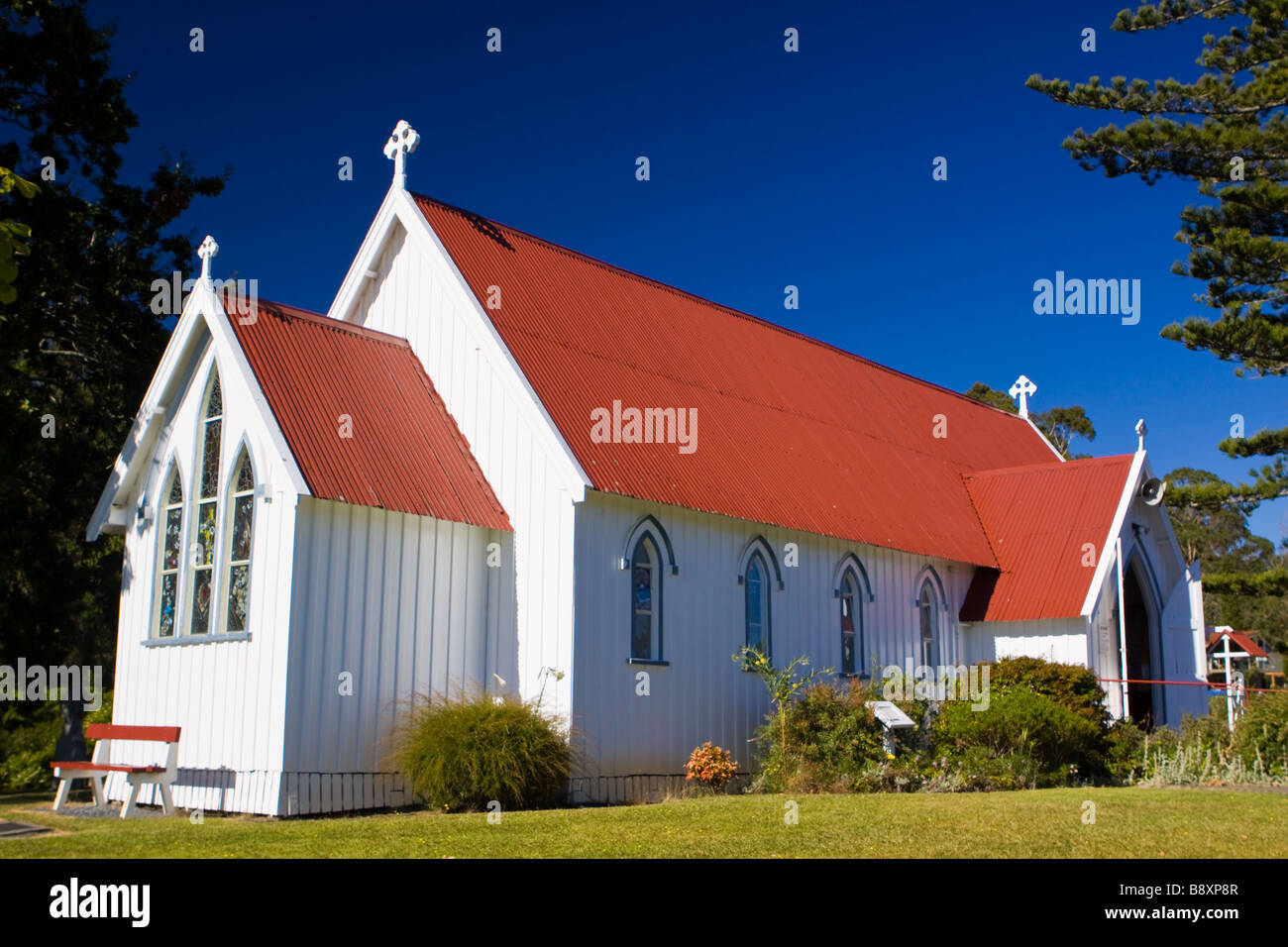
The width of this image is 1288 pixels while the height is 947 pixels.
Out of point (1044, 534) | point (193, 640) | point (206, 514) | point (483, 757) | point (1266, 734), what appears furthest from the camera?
point (1044, 534)

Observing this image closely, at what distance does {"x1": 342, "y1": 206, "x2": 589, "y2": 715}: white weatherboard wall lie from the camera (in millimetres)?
17094

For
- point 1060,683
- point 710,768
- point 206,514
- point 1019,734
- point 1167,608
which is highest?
point 206,514

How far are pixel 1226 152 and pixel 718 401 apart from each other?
1113cm

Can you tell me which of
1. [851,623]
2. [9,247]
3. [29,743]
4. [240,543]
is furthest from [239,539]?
[29,743]

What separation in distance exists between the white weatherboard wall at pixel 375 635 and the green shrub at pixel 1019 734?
7101mm

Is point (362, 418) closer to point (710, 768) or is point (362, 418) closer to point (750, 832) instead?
point (710, 768)

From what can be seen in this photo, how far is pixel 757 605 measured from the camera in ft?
67.2

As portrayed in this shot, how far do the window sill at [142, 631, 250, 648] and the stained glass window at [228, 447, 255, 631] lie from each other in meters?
0.20

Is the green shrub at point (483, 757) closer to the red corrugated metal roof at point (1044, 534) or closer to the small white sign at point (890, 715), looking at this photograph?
the small white sign at point (890, 715)

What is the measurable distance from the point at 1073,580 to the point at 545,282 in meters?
11.8

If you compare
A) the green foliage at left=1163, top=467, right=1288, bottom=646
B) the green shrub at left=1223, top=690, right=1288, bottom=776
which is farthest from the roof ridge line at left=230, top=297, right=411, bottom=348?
the green foliage at left=1163, top=467, right=1288, bottom=646

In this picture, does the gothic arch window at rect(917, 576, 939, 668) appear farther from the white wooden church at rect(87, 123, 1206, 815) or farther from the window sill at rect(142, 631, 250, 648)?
the window sill at rect(142, 631, 250, 648)

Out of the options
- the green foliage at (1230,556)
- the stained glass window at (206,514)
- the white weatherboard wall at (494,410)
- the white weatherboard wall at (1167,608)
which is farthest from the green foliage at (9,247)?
the green foliage at (1230,556)

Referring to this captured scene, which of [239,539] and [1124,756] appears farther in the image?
[1124,756]
